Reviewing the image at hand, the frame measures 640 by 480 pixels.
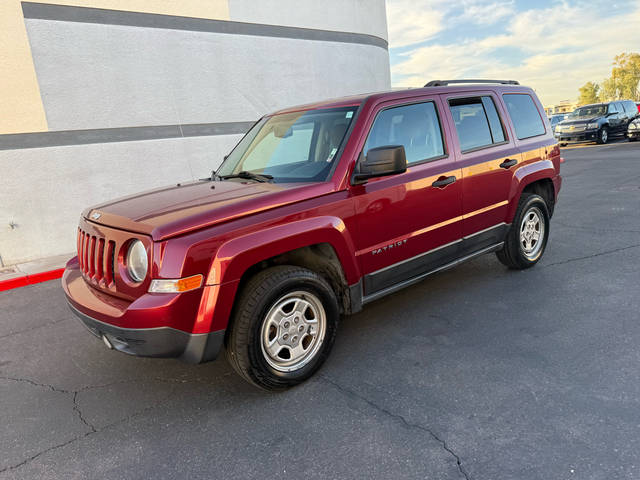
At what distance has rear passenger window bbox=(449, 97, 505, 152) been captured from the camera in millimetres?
4242

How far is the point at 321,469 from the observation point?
2422 mm

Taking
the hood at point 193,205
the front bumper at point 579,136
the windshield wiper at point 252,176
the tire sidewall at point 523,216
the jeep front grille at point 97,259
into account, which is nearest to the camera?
the hood at point 193,205

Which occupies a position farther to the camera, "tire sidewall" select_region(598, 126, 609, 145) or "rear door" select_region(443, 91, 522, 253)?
"tire sidewall" select_region(598, 126, 609, 145)

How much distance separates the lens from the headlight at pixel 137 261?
9.26ft

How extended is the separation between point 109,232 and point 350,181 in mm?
1652

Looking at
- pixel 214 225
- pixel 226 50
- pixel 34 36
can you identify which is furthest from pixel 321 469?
pixel 226 50

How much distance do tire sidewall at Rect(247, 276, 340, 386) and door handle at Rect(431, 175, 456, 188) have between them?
135cm

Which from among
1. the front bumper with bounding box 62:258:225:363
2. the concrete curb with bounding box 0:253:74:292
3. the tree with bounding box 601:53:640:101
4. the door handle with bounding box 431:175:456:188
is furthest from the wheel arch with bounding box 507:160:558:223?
the tree with bounding box 601:53:640:101

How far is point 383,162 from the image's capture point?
324 cm

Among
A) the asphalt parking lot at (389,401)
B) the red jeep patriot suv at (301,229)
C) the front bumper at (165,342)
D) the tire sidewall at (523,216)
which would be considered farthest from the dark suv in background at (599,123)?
the front bumper at (165,342)

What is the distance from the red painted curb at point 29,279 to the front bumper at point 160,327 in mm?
4584

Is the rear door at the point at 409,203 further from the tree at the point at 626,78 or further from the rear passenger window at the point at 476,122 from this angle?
the tree at the point at 626,78

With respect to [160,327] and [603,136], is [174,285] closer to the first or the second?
[160,327]

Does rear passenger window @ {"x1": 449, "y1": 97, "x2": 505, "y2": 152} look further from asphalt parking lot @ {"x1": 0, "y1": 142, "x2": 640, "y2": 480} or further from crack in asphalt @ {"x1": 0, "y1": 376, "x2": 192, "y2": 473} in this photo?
crack in asphalt @ {"x1": 0, "y1": 376, "x2": 192, "y2": 473}
